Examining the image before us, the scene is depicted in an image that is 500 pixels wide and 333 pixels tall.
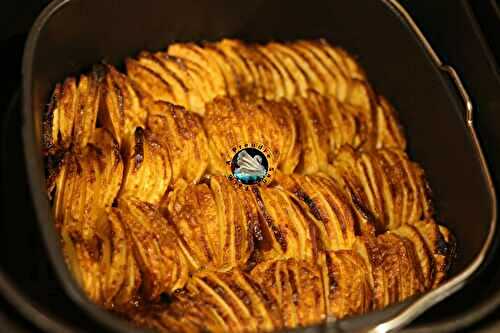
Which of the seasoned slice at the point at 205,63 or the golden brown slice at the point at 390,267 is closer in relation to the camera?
the golden brown slice at the point at 390,267

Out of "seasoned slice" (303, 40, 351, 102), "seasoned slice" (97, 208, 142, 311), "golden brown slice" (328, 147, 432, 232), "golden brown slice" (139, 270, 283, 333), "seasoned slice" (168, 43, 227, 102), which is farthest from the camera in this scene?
"seasoned slice" (303, 40, 351, 102)

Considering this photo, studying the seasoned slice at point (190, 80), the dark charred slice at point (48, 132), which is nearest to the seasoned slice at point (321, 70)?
the seasoned slice at point (190, 80)

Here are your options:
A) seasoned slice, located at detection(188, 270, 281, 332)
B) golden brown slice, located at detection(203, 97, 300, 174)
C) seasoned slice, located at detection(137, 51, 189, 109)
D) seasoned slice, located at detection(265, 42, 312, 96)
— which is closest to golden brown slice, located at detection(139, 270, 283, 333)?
seasoned slice, located at detection(188, 270, 281, 332)

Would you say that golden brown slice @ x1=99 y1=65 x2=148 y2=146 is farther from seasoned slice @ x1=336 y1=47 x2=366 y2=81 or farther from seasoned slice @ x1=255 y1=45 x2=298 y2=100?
seasoned slice @ x1=336 y1=47 x2=366 y2=81

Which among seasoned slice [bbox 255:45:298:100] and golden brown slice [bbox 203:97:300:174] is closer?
golden brown slice [bbox 203:97:300:174]

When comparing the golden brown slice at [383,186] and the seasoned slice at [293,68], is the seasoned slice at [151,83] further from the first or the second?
the golden brown slice at [383,186]

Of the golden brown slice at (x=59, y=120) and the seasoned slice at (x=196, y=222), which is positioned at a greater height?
the golden brown slice at (x=59, y=120)

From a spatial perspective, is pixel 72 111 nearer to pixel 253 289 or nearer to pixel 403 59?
pixel 253 289
